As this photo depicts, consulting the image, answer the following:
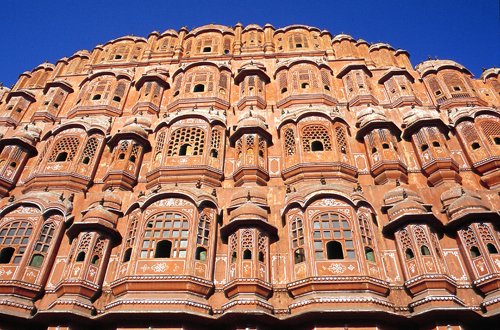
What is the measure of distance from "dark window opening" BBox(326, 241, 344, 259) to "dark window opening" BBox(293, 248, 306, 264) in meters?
0.81

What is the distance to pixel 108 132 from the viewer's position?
19.8m

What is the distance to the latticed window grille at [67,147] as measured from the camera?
1830 cm

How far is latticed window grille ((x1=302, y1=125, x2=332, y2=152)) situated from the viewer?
17.8 meters

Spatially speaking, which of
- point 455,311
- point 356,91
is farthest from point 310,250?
point 356,91

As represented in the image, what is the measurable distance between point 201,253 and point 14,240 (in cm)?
652

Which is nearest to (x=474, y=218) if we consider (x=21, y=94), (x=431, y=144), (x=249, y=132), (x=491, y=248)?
(x=491, y=248)

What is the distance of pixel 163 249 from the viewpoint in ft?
47.1

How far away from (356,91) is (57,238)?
15.2 metres

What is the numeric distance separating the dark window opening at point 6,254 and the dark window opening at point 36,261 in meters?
0.82

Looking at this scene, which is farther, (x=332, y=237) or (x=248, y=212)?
(x=248, y=212)

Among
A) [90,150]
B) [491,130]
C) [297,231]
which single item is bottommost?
[297,231]

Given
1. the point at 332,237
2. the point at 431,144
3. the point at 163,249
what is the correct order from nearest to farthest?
the point at 332,237 → the point at 163,249 → the point at 431,144

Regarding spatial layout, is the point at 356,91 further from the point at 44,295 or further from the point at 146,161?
the point at 44,295

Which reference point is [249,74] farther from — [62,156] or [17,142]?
[17,142]
